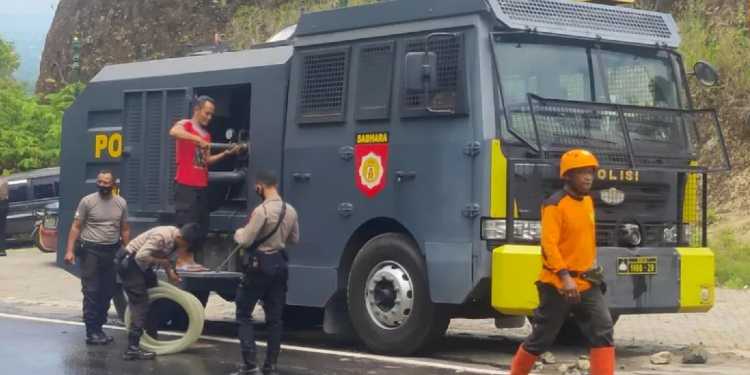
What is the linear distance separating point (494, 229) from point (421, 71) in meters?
1.44

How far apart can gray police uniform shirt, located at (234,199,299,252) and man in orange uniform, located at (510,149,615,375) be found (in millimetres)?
2419

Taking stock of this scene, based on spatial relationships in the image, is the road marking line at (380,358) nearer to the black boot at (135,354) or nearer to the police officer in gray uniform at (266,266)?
the police officer in gray uniform at (266,266)

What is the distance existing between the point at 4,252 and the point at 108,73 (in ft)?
46.3

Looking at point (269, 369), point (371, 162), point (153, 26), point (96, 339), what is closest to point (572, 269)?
point (269, 369)

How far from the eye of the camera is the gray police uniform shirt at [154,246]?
12320mm

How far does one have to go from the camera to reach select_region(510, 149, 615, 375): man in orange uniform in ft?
29.9

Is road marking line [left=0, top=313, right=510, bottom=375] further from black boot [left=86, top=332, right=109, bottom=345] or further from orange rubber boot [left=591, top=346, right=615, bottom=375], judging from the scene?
orange rubber boot [left=591, top=346, right=615, bottom=375]

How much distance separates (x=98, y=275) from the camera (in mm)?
13555

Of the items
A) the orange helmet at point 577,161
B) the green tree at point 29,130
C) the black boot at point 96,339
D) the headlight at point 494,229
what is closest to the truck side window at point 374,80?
the headlight at point 494,229

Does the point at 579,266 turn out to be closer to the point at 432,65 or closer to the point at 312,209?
the point at 432,65

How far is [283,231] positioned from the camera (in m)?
11.0

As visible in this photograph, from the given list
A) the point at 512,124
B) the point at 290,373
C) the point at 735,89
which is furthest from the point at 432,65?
the point at 735,89

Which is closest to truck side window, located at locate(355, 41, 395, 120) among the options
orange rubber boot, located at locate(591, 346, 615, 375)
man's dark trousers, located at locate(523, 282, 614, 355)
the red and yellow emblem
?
the red and yellow emblem

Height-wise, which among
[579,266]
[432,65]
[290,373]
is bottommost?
[290,373]
